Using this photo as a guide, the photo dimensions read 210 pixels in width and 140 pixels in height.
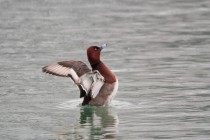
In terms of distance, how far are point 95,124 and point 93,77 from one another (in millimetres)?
1402

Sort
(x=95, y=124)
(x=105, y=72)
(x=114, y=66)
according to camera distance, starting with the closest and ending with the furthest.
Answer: (x=95, y=124), (x=105, y=72), (x=114, y=66)

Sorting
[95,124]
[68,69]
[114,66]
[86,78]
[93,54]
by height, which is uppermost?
[93,54]

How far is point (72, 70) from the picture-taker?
43.2 ft

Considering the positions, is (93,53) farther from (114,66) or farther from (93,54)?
(114,66)

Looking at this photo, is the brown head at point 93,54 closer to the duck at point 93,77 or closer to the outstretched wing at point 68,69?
the duck at point 93,77

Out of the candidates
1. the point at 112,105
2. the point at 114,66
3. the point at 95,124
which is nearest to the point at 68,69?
the point at 112,105

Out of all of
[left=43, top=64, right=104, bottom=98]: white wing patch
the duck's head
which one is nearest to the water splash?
[left=43, top=64, right=104, bottom=98]: white wing patch

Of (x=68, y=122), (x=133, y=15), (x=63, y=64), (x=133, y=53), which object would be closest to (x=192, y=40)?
(x=133, y=53)

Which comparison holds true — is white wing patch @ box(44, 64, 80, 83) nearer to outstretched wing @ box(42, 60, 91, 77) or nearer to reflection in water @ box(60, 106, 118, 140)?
outstretched wing @ box(42, 60, 91, 77)

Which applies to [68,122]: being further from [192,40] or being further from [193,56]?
[192,40]

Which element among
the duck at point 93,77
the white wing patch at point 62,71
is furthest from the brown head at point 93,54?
the white wing patch at point 62,71

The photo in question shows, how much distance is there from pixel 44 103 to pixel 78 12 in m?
10.6

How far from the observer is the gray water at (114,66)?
1155 centimetres

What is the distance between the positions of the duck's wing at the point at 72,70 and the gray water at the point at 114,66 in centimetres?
41
